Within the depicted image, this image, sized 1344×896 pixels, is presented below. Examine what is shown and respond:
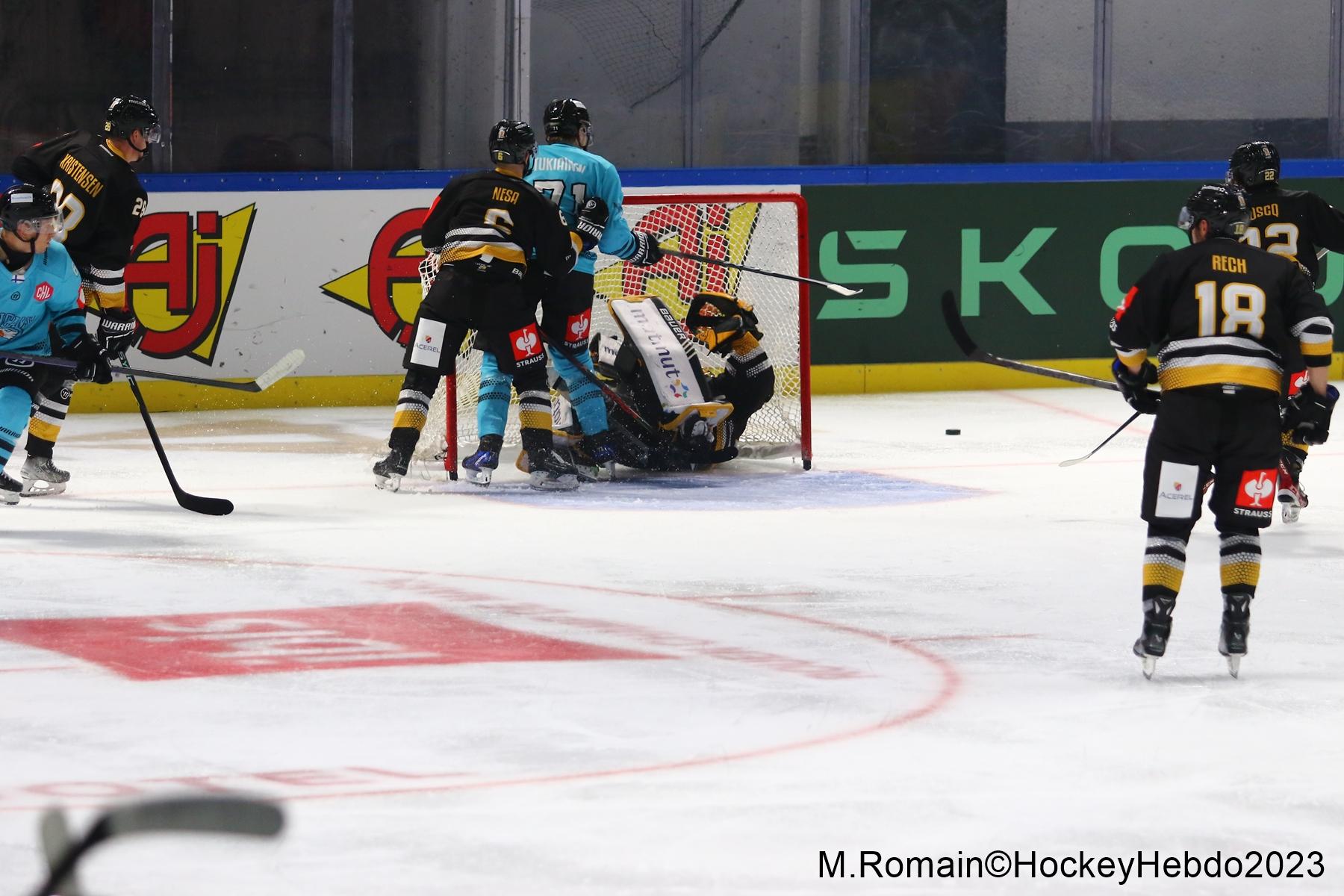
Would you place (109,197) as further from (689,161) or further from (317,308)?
(689,161)

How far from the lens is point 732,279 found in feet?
31.2

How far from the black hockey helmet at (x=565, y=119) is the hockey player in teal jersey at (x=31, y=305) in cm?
185

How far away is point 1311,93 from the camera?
1190 cm

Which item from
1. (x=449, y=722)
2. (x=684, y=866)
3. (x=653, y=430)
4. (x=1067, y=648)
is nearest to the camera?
(x=684, y=866)

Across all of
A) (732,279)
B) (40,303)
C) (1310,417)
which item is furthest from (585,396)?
(1310,417)

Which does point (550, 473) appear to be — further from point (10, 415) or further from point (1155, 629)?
point (1155, 629)

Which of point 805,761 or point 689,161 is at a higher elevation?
point 689,161

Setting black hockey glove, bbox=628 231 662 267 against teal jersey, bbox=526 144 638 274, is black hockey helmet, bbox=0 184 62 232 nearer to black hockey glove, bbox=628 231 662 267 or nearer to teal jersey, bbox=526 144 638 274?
teal jersey, bbox=526 144 638 274

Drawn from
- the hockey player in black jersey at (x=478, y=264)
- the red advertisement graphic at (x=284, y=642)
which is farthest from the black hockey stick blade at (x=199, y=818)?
the hockey player in black jersey at (x=478, y=264)

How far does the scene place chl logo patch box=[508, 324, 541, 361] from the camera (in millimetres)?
7695

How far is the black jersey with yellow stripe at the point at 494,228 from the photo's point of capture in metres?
7.58

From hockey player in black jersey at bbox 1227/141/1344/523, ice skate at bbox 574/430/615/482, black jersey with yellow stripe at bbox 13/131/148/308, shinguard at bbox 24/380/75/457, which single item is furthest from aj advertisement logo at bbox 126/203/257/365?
hockey player in black jersey at bbox 1227/141/1344/523

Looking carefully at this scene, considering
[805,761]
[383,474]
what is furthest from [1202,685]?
[383,474]

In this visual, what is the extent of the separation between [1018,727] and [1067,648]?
86cm
